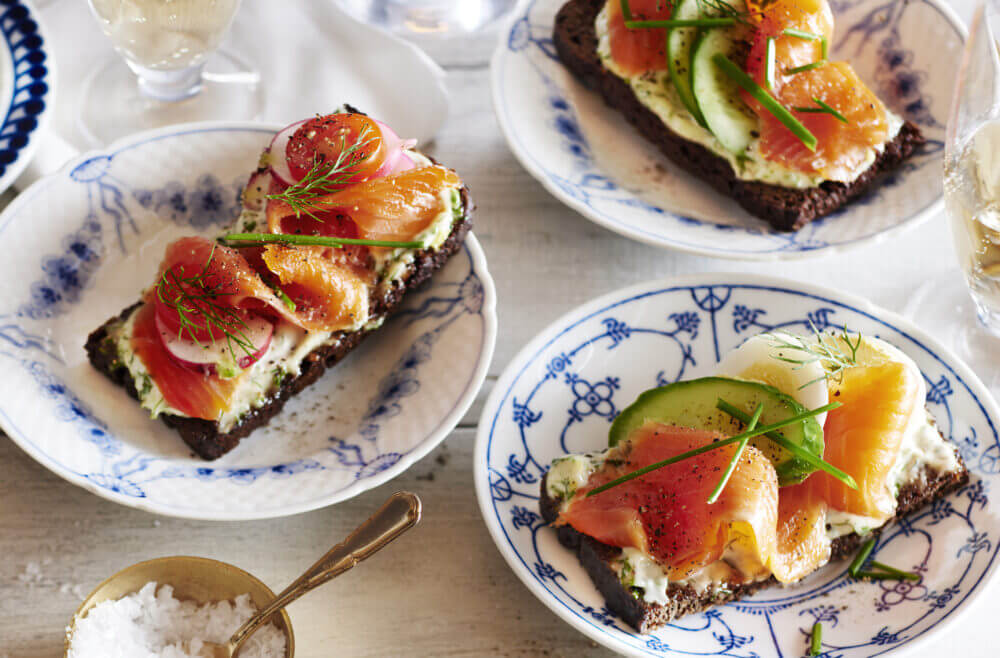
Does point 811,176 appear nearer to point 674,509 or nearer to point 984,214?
point 984,214

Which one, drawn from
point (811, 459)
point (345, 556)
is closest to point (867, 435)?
point (811, 459)

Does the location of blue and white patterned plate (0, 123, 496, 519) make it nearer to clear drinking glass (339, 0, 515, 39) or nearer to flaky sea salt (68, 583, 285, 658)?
flaky sea salt (68, 583, 285, 658)

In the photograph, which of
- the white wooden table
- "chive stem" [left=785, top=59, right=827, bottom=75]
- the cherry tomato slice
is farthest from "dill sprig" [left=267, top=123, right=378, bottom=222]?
"chive stem" [left=785, top=59, right=827, bottom=75]

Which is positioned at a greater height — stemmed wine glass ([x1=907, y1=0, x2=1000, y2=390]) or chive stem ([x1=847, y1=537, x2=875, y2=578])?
stemmed wine glass ([x1=907, y1=0, x2=1000, y2=390])

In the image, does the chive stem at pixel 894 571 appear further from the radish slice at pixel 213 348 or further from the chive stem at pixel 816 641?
the radish slice at pixel 213 348

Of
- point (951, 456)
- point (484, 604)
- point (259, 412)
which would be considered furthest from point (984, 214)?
point (259, 412)

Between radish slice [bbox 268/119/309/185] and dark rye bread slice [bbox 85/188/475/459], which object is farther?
radish slice [bbox 268/119/309/185]
